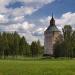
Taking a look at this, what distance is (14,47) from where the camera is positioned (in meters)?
139

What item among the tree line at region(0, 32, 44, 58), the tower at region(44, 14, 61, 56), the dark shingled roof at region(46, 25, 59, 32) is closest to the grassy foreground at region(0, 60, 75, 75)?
the tree line at region(0, 32, 44, 58)

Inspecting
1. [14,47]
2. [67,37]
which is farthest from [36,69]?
[14,47]

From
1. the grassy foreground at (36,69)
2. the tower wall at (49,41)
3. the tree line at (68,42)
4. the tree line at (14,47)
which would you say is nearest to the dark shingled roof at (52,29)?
the tower wall at (49,41)

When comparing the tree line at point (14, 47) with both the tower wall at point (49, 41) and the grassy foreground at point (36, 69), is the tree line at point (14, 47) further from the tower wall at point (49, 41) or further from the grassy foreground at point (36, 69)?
the grassy foreground at point (36, 69)

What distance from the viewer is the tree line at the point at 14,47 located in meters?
134

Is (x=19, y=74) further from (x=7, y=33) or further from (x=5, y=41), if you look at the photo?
(x=7, y=33)

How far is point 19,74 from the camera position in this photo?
32.2m

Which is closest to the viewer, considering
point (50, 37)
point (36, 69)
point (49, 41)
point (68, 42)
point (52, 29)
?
point (36, 69)

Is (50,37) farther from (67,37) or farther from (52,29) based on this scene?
(67,37)

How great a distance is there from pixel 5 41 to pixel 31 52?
27.7m

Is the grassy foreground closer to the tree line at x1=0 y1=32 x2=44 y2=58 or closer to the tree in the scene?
the tree

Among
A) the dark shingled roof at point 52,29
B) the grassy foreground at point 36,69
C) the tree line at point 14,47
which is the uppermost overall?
the dark shingled roof at point 52,29

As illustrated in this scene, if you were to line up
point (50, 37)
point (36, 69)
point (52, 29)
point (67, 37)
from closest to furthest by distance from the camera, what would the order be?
point (36, 69) → point (67, 37) → point (50, 37) → point (52, 29)

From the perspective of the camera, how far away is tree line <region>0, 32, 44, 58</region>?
134125mm
